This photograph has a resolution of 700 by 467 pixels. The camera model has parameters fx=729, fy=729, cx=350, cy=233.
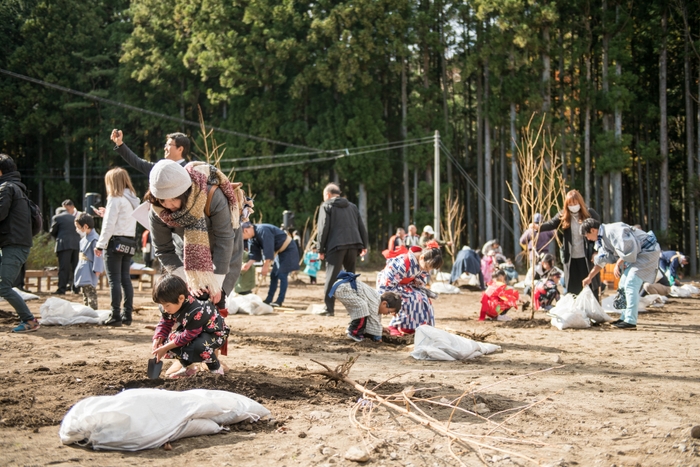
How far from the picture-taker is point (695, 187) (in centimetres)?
2391

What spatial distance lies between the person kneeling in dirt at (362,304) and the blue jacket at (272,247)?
4.12 metres

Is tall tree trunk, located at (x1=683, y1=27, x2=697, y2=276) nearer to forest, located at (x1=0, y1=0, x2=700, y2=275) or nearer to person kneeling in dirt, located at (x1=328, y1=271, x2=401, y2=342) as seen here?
forest, located at (x1=0, y1=0, x2=700, y2=275)

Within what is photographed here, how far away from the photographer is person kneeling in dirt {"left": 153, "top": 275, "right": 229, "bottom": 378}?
4910 mm

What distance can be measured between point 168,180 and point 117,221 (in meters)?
3.99

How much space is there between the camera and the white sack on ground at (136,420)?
12.1 ft

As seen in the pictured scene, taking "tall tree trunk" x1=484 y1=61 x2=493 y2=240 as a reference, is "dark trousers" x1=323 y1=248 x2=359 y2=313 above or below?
below

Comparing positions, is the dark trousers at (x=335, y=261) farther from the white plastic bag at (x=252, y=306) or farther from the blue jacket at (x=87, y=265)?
the blue jacket at (x=87, y=265)

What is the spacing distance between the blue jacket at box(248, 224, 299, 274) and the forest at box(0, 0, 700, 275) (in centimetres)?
1558

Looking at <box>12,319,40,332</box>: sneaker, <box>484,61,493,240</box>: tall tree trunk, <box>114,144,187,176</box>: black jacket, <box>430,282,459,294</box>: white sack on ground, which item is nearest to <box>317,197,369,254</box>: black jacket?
<box>12,319,40,332</box>: sneaker

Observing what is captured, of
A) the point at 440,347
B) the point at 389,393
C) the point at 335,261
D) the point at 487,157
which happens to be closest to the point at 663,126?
the point at 487,157

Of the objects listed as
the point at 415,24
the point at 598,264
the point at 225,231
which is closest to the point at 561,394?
the point at 225,231

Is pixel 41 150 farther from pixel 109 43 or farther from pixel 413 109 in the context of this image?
pixel 413 109

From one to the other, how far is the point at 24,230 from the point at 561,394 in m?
5.70

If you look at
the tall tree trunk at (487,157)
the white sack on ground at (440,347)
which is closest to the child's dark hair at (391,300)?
the white sack on ground at (440,347)
